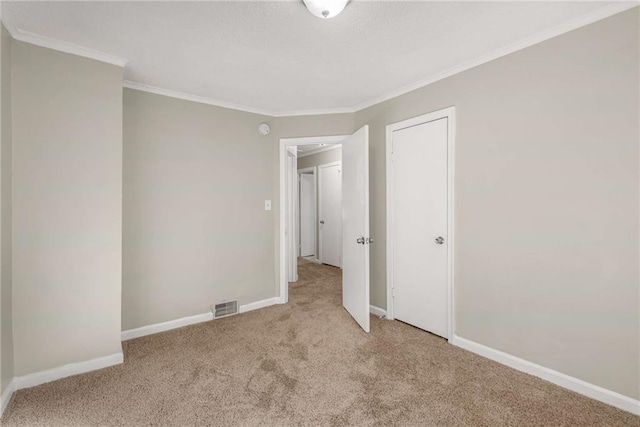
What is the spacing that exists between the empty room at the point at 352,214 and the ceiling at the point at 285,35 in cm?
2

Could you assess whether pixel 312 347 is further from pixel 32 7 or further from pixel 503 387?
pixel 32 7

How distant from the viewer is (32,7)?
1.64 metres

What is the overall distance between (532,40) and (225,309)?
362cm

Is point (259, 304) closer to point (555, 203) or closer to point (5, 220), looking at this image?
point (5, 220)

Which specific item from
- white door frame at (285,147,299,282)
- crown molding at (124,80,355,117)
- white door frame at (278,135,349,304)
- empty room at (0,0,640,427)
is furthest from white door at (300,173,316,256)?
empty room at (0,0,640,427)

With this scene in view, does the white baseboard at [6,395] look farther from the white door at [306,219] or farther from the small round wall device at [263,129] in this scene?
the white door at [306,219]

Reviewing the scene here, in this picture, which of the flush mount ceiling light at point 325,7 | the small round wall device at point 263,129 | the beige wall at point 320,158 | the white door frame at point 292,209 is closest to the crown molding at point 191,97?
the small round wall device at point 263,129

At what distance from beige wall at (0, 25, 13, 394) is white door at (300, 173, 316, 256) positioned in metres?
4.94

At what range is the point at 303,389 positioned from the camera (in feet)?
6.22

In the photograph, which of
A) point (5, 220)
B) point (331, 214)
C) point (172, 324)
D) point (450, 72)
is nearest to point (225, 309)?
point (172, 324)

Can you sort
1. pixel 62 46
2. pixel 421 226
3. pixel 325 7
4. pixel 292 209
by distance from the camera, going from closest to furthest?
pixel 325 7, pixel 62 46, pixel 421 226, pixel 292 209

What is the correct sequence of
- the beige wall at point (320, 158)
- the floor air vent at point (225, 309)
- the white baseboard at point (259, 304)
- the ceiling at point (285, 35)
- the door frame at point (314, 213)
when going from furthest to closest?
the door frame at point (314, 213) < the beige wall at point (320, 158) < the white baseboard at point (259, 304) < the floor air vent at point (225, 309) < the ceiling at point (285, 35)

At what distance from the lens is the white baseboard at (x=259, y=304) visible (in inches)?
131

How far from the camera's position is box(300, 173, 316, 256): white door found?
21.4 feet
